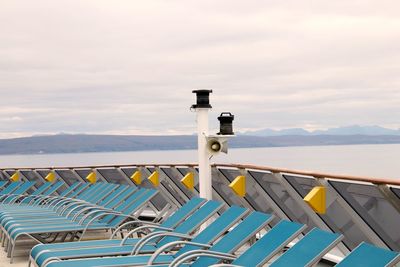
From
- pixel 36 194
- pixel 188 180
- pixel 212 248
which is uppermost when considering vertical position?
pixel 36 194

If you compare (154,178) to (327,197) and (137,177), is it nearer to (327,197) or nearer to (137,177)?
(137,177)

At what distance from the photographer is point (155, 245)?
5.96m

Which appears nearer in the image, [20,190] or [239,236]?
[239,236]

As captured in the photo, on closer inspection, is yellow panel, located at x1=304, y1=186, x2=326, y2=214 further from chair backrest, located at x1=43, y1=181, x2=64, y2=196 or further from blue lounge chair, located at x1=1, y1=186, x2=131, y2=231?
chair backrest, located at x1=43, y1=181, x2=64, y2=196

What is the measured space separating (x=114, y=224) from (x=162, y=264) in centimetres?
254

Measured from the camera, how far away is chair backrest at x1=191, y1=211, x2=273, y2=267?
16.3 ft

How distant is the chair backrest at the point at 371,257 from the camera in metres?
3.40

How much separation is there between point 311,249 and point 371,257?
0.63 m

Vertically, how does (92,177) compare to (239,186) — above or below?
above

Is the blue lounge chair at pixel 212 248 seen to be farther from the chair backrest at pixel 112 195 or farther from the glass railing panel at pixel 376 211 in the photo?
the chair backrest at pixel 112 195

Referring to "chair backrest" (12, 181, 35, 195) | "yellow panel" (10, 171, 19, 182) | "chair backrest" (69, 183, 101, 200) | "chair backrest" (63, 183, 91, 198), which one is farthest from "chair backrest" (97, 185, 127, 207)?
"yellow panel" (10, 171, 19, 182)

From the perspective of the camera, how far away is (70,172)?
12.0 metres

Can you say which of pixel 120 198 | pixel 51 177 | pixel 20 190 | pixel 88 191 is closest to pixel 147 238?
pixel 120 198

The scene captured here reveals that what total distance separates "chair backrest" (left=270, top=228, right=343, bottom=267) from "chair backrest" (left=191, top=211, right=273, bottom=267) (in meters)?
0.78
